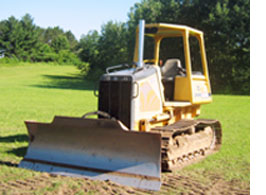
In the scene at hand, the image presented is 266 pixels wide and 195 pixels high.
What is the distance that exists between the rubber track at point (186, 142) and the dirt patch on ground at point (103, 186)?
23.5 inches

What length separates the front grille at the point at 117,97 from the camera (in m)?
7.14

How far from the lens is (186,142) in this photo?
772cm

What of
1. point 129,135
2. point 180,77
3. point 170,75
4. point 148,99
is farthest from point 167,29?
point 129,135

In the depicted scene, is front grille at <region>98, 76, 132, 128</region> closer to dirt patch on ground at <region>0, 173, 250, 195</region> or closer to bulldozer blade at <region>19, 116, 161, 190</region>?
bulldozer blade at <region>19, 116, 161, 190</region>

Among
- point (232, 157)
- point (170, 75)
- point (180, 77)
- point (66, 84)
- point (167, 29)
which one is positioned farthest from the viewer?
point (66, 84)

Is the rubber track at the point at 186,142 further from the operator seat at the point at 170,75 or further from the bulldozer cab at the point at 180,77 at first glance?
the operator seat at the point at 170,75

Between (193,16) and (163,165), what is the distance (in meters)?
28.8

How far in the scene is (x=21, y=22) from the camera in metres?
59.8

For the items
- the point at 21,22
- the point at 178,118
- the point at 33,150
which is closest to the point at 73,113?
the point at 178,118

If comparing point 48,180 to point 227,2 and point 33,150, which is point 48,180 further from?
point 227,2

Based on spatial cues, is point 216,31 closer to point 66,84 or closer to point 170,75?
point 66,84

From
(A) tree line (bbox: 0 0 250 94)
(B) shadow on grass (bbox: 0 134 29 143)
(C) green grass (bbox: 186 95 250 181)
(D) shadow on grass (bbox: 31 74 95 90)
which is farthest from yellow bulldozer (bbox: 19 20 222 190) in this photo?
(D) shadow on grass (bbox: 31 74 95 90)

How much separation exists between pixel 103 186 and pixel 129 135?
0.94 m

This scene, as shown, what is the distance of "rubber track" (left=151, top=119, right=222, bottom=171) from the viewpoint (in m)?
6.90
